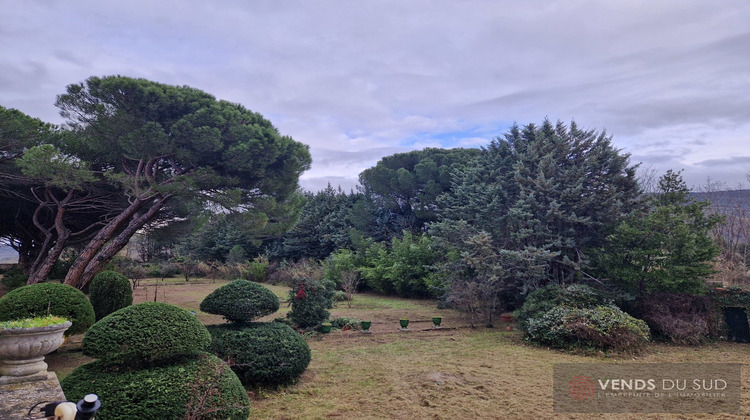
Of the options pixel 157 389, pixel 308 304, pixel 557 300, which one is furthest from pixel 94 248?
pixel 557 300

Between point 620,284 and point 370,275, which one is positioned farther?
point 370,275

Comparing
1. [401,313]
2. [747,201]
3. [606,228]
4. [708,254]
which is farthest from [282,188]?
[747,201]

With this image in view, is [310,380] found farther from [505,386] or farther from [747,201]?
[747,201]

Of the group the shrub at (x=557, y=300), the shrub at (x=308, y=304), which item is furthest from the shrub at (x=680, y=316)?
the shrub at (x=308, y=304)

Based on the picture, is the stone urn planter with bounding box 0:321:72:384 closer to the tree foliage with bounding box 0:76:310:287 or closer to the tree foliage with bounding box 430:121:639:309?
the tree foliage with bounding box 0:76:310:287

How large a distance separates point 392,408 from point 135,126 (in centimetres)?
974

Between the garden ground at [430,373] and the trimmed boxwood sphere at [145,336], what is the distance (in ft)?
4.43

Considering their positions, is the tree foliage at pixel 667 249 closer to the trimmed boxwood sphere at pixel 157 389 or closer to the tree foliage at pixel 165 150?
the trimmed boxwood sphere at pixel 157 389

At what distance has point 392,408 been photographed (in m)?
4.88

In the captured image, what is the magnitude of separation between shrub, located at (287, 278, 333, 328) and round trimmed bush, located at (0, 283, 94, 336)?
13.6 ft

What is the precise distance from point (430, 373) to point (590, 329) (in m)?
3.75

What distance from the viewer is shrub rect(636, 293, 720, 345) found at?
862cm

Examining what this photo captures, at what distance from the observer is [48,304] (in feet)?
21.7

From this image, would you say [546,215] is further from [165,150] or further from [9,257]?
[9,257]
